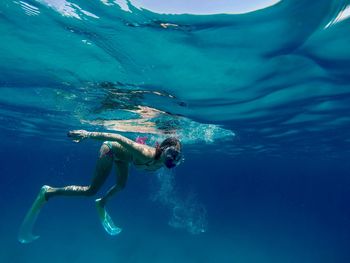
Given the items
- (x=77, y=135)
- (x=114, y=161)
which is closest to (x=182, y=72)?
(x=114, y=161)

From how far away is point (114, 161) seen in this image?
9875 millimetres

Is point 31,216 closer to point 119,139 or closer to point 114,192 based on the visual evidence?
point 114,192

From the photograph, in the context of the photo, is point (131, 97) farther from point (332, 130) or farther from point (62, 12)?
point (332, 130)

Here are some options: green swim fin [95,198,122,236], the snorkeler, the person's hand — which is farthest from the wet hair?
green swim fin [95,198,122,236]

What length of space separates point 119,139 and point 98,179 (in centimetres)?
204

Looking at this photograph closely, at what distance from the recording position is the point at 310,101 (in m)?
18.4

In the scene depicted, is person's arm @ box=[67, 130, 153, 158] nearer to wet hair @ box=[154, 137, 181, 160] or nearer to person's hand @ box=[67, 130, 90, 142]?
person's hand @ box=[67, 130, 90, 142]

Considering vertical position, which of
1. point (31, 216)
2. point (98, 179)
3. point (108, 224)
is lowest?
point (31, 216)

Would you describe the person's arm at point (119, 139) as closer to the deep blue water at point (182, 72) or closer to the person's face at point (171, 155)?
the person's face at point (171, 155)

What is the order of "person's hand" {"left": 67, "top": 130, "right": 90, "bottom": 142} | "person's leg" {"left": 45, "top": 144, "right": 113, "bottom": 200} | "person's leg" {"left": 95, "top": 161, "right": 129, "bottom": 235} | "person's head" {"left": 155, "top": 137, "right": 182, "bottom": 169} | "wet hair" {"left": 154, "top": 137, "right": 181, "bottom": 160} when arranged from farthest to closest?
1. "person's leg" {"left": 95, "top": 161, "right": 129, "bottom": 235}
2. "person's leg" {"left": 45, "top": 144, "right": 113, "bottom": 200}
3. "wet hair" {"left": 154, "top": 137, "right": 181, "bottom": 160}
4. "person's head" {"left": 155, "top": 137, "right": 182, "bottom": 169}
5. "person's hand" {"left": 67, "top": 130, "right": 90, "bottom": 142}

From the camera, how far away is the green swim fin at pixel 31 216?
998cm

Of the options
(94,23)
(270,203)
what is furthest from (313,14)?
(270,203)

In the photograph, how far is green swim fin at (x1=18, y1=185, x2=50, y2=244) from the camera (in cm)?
998

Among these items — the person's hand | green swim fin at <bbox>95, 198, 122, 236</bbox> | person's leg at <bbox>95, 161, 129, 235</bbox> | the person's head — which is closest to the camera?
the person's hand
